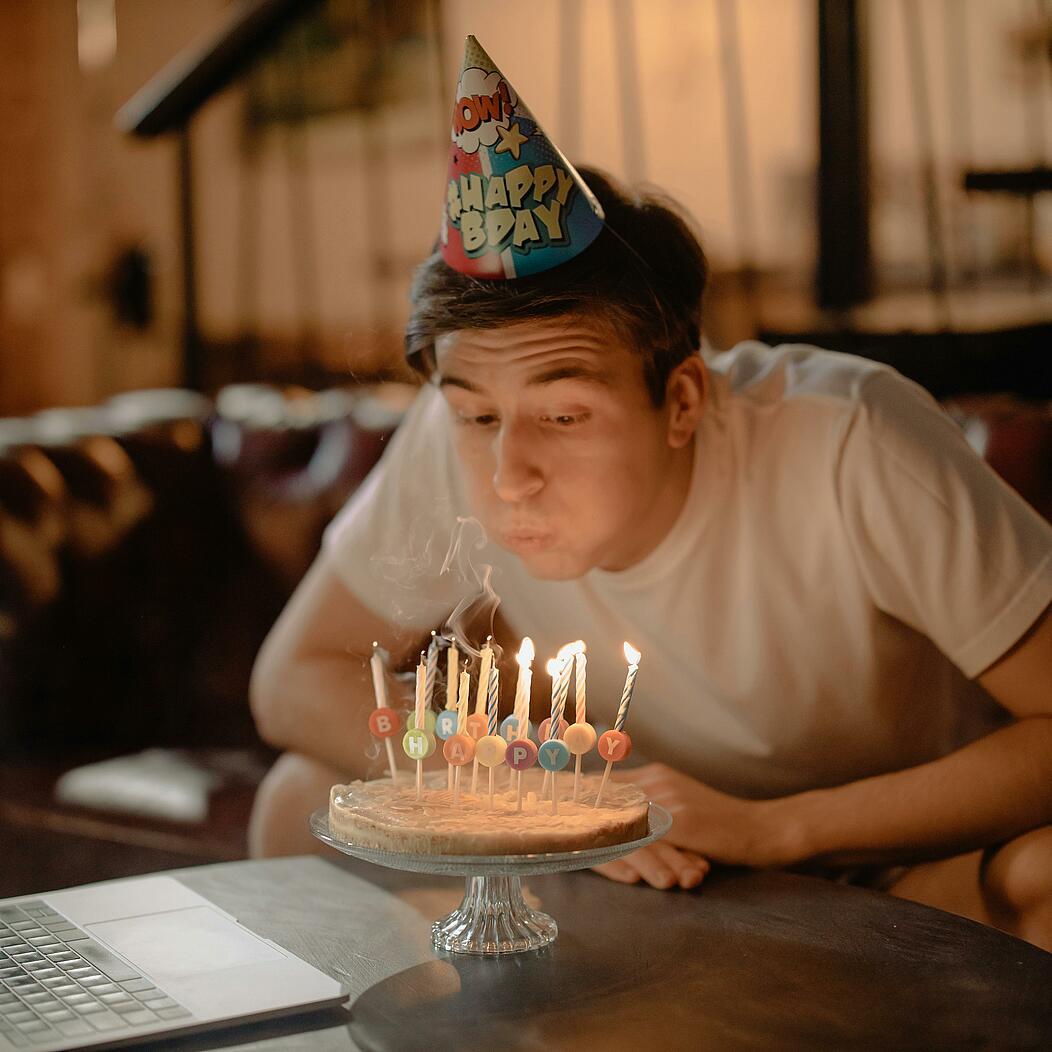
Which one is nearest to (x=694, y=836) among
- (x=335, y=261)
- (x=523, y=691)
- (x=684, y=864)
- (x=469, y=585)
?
(x=684, y=864)

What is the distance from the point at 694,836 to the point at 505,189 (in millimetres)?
619

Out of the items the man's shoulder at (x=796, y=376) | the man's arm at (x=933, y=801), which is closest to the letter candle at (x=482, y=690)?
the man's arm at (x=933, y=801)

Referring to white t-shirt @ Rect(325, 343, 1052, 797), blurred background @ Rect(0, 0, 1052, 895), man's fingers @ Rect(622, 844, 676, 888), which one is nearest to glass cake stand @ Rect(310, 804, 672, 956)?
man's fingers @ Rect(622, 844, 676, 888)

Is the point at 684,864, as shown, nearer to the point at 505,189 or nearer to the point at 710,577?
the point at 710,577

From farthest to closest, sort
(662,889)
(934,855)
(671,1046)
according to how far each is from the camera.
A: (934,855) → (662,889) → (671,1046)

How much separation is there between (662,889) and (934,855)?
343mm

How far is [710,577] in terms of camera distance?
1.56 m

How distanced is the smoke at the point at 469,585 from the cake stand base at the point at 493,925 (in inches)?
9.0

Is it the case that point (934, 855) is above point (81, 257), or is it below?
below

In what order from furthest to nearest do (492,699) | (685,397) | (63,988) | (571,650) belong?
(685,397) < (492,699) < (571,650) < (63,988)

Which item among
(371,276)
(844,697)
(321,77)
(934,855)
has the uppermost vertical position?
(321,77)

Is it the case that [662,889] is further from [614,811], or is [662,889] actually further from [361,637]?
[361,637]

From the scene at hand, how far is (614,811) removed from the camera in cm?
110

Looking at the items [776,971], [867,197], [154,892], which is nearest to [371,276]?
[867,197]
